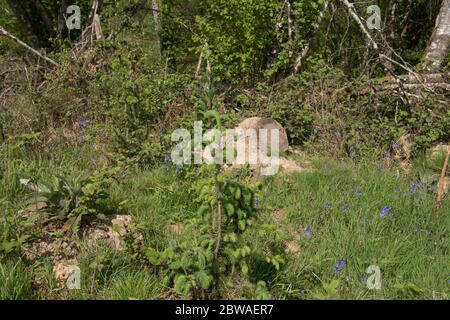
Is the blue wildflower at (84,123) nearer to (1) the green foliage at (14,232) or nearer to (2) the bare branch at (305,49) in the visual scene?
(1) the green foliage at (14,232)

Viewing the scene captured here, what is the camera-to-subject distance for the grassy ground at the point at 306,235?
9.11ft

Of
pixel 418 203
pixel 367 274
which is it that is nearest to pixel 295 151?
pixel 418 203

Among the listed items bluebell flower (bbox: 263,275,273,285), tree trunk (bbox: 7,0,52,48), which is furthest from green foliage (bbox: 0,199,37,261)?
tree trunk (bbox: 7,0,52,48)

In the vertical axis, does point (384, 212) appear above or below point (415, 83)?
below

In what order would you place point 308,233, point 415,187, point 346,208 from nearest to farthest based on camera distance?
point 308,233 < point 346,208 < point 415,187

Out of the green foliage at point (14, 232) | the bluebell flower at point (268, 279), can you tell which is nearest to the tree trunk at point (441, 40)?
the bluebell flower at point (268, 279)

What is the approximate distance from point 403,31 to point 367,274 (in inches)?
321

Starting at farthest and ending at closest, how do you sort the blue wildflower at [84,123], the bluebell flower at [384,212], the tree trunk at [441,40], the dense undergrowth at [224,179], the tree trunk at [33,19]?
the tree trunk at [33,19], the tree trunk at [441,40], the blue wildflower at [84,123], the bluebell flower at [384,212], the dense undergrowth at [224,179]

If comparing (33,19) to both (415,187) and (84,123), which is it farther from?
(415,187)

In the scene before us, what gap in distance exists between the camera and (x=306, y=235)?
11.1 feet

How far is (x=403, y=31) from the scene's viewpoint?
9.80 m

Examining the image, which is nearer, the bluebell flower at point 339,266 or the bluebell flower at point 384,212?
the bluebell flower at point 339,266

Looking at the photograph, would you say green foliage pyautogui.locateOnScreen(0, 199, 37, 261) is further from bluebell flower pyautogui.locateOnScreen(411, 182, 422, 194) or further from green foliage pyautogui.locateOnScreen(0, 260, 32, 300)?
bluebell flower pyautogui.locateOnScreen(411, 182, 422, 194)

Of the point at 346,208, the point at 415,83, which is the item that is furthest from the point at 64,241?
the point at 415,83
